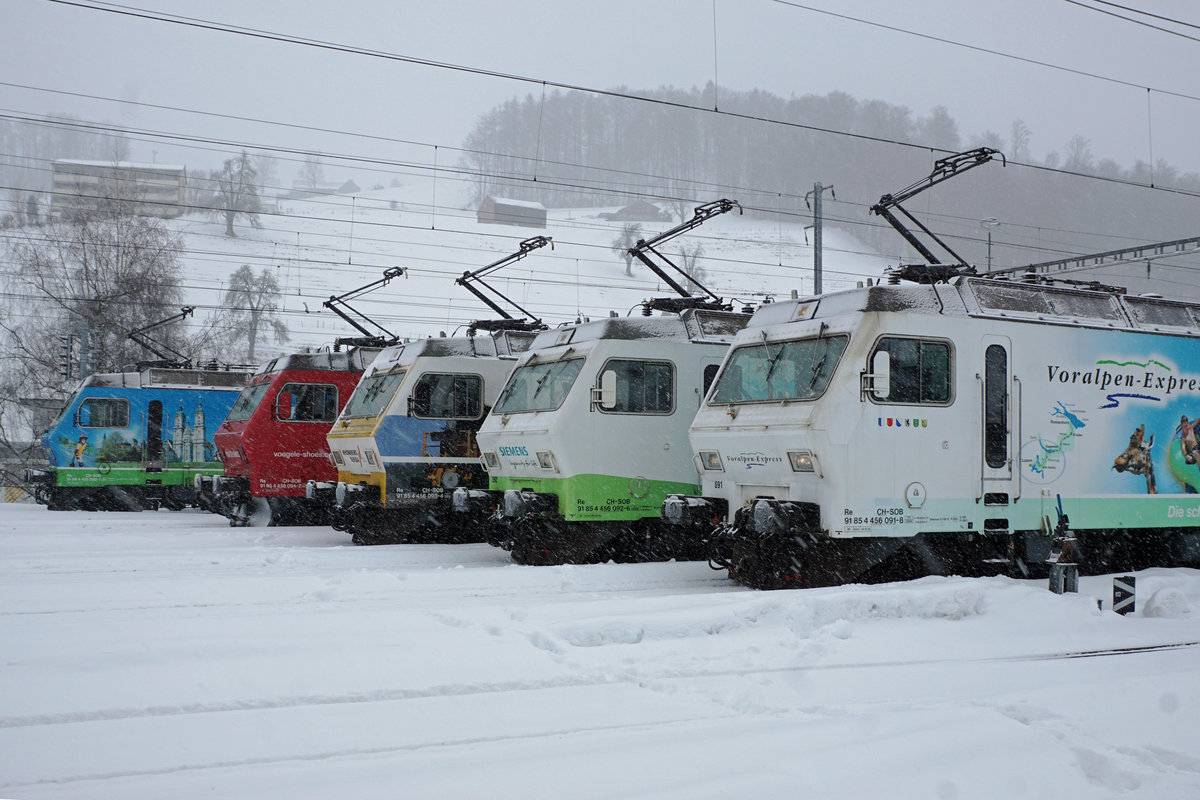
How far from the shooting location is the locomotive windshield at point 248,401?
19.1 m

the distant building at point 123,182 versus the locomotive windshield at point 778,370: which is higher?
the distant building at point 123,182

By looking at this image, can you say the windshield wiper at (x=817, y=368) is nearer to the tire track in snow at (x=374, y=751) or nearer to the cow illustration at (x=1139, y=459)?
the cow illustration at (x=1139, y=459)

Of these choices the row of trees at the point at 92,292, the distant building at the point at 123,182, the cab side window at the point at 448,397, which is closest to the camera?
the cab side window at the point at 448,397

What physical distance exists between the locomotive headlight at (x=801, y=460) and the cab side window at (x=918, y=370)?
873 mm

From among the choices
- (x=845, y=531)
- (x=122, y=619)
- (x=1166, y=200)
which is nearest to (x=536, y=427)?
(x=845, y=531)

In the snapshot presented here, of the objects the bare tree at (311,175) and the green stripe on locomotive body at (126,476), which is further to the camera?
the bare tree at (311,175)

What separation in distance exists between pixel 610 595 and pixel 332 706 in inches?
178

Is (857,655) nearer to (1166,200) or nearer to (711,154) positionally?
(1166,200)

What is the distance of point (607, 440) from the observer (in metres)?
12.4

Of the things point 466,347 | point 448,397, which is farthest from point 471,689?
point 466,347

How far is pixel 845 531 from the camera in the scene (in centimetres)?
948

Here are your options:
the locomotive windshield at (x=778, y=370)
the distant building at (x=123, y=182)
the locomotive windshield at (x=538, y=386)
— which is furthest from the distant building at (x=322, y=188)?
the locomotive windshield at (x=778, y=370)

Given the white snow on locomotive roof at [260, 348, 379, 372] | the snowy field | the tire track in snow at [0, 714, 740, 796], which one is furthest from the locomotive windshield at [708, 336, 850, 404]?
the white snow on locomotive roof at [260, 348, 379, 372]

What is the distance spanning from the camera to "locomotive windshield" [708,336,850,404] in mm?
9781
